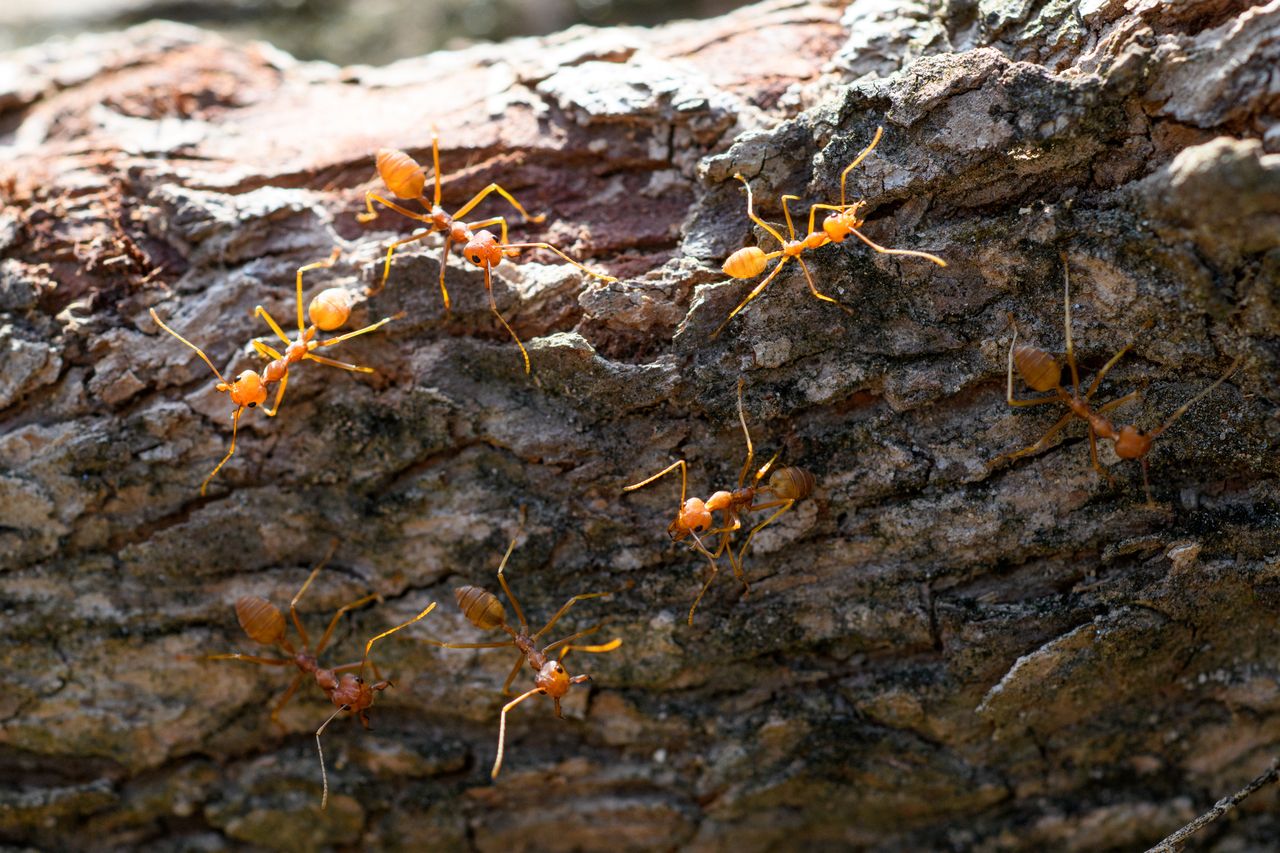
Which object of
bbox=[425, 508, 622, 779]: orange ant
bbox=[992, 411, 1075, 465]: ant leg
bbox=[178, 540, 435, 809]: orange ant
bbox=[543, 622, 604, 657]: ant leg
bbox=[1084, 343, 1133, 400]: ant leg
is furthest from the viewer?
bbox=[543, 622, 604, 657]: ant leg

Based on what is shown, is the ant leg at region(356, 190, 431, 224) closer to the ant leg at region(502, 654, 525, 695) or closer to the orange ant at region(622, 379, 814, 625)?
the orange ant at region(622, 379, 814, 625)

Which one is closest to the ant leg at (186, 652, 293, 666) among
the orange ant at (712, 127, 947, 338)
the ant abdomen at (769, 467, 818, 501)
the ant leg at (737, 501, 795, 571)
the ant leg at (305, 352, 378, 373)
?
the ant leg at (305, 352, 378, 373)

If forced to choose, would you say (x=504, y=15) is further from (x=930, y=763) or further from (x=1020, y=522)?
(x=930, y=763)

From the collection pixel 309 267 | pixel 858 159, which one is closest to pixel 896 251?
pixel 858 159

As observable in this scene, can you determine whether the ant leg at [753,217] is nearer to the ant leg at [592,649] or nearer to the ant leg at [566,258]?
the ant leg at [566,258]

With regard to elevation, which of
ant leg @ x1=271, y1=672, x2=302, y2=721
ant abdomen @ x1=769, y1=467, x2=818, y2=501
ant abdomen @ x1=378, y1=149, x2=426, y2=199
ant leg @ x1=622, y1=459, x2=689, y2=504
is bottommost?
ant leg @ x1=271, y1=672, x2=302, y2=721

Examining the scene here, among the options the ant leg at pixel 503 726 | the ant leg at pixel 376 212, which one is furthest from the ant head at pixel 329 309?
the ant leg at pixel 503 726

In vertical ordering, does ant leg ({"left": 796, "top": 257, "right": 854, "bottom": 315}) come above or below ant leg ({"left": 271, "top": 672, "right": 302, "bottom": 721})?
above
